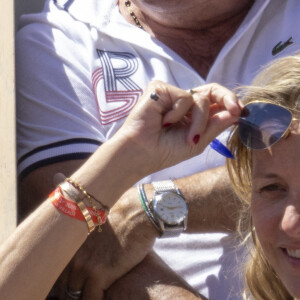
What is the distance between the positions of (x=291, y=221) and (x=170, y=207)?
0.64 m

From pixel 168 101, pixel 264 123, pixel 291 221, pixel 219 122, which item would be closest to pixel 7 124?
pixel 168 101

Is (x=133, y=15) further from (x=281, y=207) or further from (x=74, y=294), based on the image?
(x=281, y=207)

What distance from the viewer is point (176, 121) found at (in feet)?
6.93

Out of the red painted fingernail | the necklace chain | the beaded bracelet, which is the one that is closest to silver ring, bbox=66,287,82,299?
the beaded bracelet

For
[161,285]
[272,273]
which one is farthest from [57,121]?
[272,273]

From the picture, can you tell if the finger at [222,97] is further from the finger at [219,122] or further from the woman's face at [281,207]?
the woman's face at [281,207]

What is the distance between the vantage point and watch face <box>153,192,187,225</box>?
2.48 meters

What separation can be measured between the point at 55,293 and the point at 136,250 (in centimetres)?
28

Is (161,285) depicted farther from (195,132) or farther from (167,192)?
(195,132)

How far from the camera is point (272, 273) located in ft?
7.19

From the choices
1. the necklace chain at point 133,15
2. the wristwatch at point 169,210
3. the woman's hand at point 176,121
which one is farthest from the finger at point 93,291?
the necklace chain at point 133,15

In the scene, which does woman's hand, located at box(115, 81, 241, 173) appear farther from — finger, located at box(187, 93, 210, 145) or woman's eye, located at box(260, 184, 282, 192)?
woman's eye, located at box(260, 184, 282, 192)

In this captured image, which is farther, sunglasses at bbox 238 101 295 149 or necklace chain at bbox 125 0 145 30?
necklace chain at bbox 125 0 145 30

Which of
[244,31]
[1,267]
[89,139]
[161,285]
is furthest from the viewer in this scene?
[244,31]
